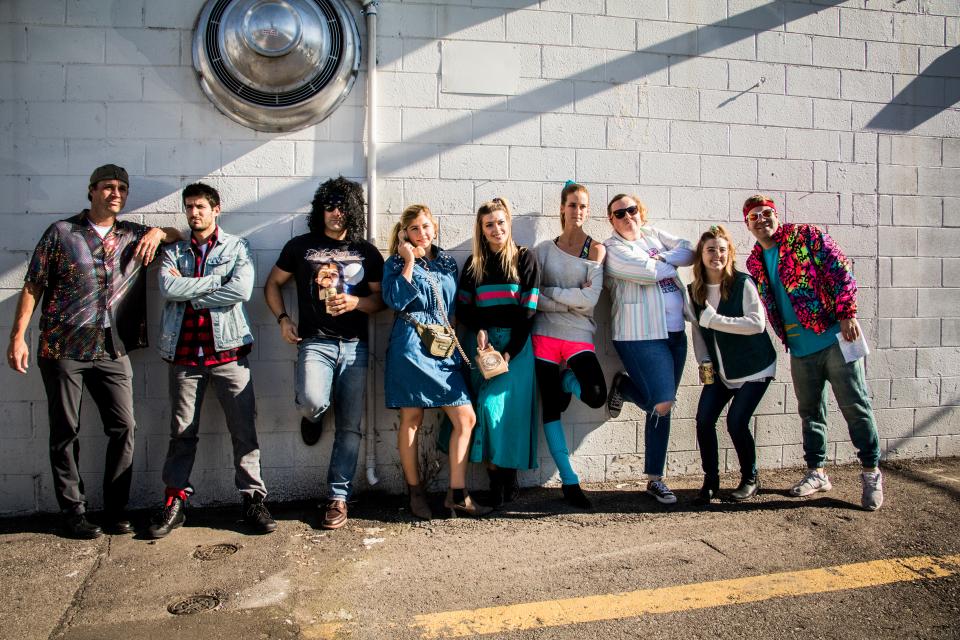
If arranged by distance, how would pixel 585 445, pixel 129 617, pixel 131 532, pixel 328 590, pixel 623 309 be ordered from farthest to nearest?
pixel 585 445 < pixel 623 309 < pixel 131 532 < pixel 328 590 < pixel 129 617

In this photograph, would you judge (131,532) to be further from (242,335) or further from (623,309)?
(623,309)

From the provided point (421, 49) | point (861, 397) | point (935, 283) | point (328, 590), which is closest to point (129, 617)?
point (328, 590)

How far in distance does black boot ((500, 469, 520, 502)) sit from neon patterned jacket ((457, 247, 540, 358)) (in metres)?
0.80

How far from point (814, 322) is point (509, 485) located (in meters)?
2.19

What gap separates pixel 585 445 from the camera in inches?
190

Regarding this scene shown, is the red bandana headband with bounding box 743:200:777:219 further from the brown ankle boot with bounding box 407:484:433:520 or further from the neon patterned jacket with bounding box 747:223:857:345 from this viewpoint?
the brown ankle boot with bounding box 407:484:433:520

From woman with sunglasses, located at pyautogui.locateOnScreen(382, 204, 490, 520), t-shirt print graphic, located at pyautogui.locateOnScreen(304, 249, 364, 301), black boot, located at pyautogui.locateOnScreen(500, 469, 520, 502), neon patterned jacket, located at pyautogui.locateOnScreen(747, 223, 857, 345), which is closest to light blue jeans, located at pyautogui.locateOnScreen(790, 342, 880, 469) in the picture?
neon patterned jacket, located at pyautogui.locateOnScreen(747, 223, 857, 345)

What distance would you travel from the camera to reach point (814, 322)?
4.34 m

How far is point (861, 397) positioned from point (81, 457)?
488 centimetres

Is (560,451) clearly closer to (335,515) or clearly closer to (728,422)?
(728,422)

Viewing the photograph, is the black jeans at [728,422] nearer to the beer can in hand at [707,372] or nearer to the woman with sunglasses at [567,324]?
the beer can in hand at [707,372]

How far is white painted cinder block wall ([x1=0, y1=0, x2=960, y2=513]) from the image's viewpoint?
422 cm

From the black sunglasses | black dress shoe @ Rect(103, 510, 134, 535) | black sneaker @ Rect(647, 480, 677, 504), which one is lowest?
black dress shoe @ Rect(103, 510, 134, 535)

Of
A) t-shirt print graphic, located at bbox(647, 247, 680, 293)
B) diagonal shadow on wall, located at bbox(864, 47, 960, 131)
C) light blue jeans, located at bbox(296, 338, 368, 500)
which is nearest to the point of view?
light blue jeans, located at bbox(296, 338, 368, 500)
